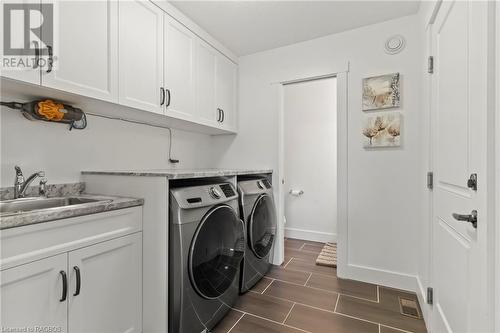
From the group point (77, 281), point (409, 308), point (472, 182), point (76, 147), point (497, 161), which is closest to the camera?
point (497, 161)

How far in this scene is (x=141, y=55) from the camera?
168 centimetres

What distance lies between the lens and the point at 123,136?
1.97m

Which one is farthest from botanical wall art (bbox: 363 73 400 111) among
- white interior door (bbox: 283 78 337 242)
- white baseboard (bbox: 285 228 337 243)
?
white baseboard (bbox: 285 228 337 243)

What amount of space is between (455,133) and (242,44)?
82.3 inches

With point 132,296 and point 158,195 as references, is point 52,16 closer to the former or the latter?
point 158,195

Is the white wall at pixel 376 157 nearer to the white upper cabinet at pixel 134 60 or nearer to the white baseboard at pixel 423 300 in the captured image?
the white baseboard at pixel 423 300

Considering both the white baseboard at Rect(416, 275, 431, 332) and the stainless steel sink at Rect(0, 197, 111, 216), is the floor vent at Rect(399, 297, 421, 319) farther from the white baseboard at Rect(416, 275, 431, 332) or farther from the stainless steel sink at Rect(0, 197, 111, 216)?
the stainless steel sink at Rect(0, 197, 111, 216)

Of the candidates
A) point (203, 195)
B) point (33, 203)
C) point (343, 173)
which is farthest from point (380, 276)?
point (33, 203)

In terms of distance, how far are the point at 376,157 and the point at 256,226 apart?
1.24 metres

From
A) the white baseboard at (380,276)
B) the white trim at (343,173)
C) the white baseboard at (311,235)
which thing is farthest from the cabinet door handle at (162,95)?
the white baseboard at (311,235)

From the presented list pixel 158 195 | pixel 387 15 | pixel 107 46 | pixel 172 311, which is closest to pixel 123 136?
pixel 107 46

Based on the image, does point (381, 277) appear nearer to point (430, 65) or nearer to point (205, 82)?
point (430, 65)

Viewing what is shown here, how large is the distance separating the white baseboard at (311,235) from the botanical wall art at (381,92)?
185 cm

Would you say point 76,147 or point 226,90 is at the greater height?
point 226,90
